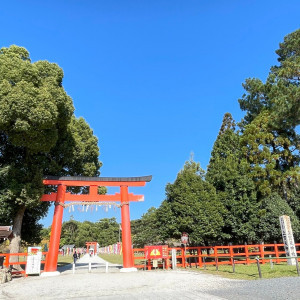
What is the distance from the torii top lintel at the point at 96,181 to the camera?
572 inches

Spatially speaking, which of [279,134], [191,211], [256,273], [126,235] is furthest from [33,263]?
[279,134]

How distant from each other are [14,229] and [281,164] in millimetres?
19686

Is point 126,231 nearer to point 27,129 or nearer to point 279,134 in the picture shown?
point 27,129

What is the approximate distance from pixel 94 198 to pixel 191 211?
6453 mm

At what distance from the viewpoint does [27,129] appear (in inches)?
472

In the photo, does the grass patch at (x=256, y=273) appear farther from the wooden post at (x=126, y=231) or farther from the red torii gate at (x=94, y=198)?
the red torii gate at (x=94, y=198)

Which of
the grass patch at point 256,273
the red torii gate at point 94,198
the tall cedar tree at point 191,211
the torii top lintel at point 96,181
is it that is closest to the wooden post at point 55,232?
the red torii gate at point 94,198

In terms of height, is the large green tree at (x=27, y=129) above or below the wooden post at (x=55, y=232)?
above

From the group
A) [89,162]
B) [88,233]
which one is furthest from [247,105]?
[88,233]

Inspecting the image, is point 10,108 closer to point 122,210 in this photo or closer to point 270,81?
point 122,210

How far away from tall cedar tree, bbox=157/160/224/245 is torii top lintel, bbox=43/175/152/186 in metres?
3.86

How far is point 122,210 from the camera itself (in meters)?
14.6

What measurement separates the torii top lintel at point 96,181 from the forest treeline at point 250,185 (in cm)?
395

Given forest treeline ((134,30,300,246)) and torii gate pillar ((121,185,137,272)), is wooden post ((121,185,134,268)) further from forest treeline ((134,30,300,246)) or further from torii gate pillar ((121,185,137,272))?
forest treeline ((134,30,300,246))
